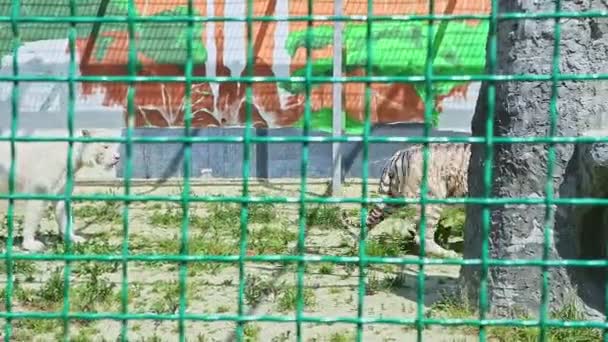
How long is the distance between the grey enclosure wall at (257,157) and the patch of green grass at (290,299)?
22.6ft

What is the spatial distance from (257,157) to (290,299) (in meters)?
7.36

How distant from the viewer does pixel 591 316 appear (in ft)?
17.2

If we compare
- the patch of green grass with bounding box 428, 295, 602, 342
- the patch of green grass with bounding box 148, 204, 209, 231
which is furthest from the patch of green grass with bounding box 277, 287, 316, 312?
the patch of green grass with bounding box 148, 204, 209, 231

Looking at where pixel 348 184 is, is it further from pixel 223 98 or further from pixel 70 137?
pixel 70 137

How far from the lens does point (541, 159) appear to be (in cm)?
518

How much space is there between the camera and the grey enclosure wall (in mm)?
13094

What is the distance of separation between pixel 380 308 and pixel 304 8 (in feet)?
25.2

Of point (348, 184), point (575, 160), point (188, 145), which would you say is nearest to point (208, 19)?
point (188, 145)

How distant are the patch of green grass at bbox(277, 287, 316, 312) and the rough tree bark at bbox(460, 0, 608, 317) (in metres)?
1.22

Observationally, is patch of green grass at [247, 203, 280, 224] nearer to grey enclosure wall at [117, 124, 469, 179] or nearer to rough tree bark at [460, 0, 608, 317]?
grey enclosure wall at [117, 124, 469, 179]

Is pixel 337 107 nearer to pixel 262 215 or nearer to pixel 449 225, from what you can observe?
pixel 262 215

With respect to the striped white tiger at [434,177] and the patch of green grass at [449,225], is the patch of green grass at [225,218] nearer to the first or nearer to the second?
the striped white tiger at [434,177]

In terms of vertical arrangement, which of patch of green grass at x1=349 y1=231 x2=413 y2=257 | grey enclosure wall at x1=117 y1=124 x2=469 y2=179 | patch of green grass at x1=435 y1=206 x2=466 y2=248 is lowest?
patch of green grass at x1=349 y1=231 x2=413 y2=257

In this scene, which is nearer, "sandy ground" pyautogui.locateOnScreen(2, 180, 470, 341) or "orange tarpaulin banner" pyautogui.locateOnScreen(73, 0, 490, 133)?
"sandy ground" pyautogui.locateOnScreen(2, 180, 470, 341)
